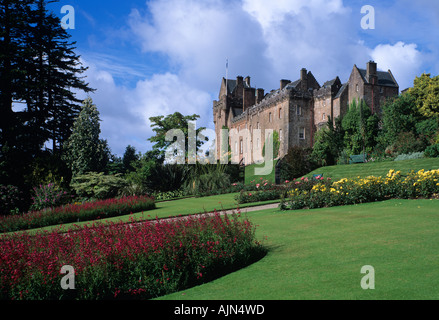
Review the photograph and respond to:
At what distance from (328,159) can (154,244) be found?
33.4 m

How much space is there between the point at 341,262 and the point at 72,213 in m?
12.5

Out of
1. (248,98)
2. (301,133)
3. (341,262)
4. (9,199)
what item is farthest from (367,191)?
(248,98)

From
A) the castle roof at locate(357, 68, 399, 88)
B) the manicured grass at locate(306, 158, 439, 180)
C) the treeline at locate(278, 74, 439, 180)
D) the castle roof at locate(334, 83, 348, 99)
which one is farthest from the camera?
the castle roof at locate(357, 68, 399, 88)

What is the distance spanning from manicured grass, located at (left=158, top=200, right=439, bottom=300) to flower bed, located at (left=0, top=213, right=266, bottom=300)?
37cm

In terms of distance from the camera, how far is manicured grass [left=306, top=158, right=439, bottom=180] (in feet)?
75.5

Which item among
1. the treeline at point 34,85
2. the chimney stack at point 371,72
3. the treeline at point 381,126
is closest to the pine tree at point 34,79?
the treeline at point 34,85

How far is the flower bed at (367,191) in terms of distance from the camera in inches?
503

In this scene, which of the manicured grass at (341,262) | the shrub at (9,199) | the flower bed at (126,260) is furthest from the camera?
the shrub at (9,199)

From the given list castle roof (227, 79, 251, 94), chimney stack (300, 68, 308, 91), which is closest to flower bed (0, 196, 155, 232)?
chimney stack (300, 68, 308, 91)

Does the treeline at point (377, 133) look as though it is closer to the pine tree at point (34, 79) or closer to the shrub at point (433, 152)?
the shrub at point (433, 152)

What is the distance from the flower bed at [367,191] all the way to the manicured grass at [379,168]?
10.2 m

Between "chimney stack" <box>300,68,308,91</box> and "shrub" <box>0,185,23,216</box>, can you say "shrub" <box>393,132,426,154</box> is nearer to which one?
"chimney stack" <box>300,68,308,91</box>

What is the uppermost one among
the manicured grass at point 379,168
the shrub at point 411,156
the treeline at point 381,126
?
the treeline at point 381,126

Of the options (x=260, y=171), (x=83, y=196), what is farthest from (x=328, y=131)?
(x=83, y=196)
